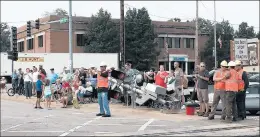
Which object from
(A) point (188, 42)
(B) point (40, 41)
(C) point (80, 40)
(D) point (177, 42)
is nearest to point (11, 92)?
(C) point (80, 40)

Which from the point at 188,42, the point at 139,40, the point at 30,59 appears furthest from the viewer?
the point at 188,42

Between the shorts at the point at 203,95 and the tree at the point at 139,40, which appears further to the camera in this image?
the tree at the point at 139,40

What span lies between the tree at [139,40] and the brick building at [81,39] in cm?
404

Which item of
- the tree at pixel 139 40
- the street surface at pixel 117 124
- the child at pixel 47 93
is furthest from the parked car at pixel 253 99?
the tree at pixel 139 40

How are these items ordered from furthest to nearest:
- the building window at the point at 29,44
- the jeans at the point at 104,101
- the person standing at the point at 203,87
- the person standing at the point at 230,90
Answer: the building window at the point at 29,44
the jeans at the point at 104,101
the person standing at the point at 203,87
the person standing at the point at 230,90

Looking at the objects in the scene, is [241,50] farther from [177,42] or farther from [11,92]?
[11,92]

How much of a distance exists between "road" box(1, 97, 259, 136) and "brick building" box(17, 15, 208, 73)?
3910cm

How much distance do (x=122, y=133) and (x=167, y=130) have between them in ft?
4.17

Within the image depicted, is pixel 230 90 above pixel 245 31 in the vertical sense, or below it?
below

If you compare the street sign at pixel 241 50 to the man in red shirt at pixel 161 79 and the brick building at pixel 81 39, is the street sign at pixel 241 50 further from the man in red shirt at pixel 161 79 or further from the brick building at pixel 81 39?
the man in red shirt at pixel 161 79

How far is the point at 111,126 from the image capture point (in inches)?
518

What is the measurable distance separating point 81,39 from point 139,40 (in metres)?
7.14

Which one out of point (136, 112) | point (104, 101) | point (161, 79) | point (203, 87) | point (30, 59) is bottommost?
point (136, 112)

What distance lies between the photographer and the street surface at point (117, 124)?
1186 cm
